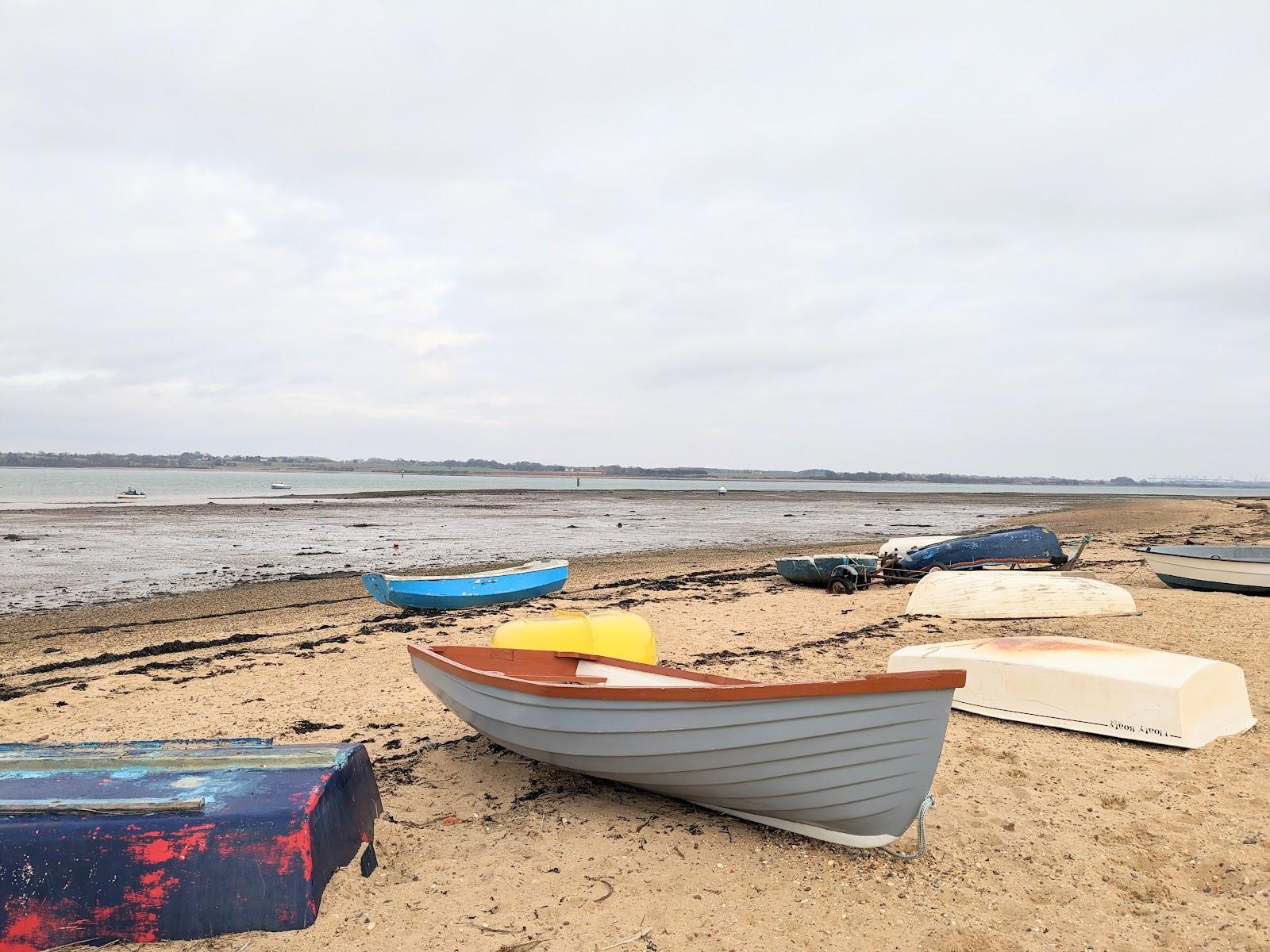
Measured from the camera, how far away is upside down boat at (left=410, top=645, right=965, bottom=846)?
4.01 metres

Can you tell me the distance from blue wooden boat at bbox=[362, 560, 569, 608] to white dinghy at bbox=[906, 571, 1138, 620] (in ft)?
23.2

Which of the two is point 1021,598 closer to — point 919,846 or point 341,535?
point 919,846

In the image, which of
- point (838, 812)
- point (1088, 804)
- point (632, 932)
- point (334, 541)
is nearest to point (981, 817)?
point (1088, 804)

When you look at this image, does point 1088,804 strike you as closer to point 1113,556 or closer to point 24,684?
point 24,684

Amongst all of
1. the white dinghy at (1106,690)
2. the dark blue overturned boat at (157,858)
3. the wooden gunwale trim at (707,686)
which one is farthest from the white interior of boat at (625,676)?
the dark blue overturned boat at (157,858)

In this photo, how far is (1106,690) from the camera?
20.4ft

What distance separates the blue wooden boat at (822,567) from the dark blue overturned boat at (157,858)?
1291 centimetres

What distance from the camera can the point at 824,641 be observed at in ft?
33.6

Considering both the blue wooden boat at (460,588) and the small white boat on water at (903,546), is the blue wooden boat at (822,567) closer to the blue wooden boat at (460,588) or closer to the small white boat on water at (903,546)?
the small white boat on water at (903,546)

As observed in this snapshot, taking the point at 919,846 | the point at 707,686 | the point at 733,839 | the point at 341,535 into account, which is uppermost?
the point at 707,686

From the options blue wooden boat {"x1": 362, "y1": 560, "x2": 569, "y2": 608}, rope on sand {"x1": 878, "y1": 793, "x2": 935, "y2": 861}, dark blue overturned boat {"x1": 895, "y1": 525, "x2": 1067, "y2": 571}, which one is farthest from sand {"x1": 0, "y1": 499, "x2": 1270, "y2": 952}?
dark blue overturned boat {"x1": 895, "y1": 525, "x2": 1067, "y2": 571}

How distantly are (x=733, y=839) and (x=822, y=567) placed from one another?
11.5 metres

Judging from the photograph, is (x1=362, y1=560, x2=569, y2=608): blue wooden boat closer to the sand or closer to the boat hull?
the sand

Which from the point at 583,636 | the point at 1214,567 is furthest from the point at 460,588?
the point at 1214,567
